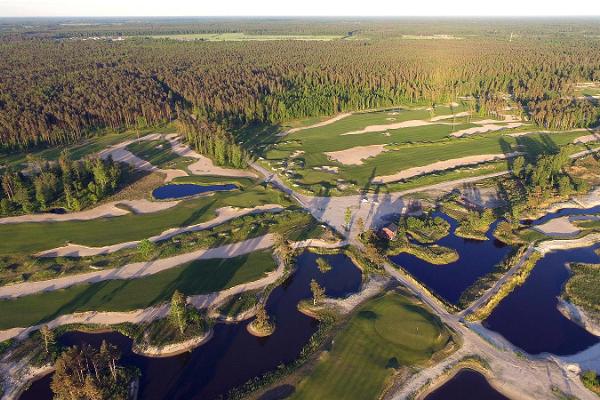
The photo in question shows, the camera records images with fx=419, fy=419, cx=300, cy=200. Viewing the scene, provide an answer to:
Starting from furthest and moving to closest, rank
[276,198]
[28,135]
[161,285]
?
[28,135]
[276,198]
[161,285]

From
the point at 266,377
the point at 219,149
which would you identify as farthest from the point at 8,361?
the point at 219,149

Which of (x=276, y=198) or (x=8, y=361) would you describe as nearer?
(x=8, y=361)

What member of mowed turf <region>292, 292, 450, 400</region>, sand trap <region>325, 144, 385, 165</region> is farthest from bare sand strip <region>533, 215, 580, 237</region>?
sand trap <region>325, 144, 385, 165</region>

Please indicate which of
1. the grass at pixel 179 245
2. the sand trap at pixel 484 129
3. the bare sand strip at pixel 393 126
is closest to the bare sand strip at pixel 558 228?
the grass at pixel 179 245

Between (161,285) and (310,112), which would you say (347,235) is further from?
(310,112)

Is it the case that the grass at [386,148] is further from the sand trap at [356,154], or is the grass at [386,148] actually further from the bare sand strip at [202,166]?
the bare sand strip at [202,166]

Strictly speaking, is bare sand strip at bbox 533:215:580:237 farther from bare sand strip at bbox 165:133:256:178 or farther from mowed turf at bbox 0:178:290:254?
bare sand strip at bbox 165:133:256:178

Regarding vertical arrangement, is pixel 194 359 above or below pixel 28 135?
below
